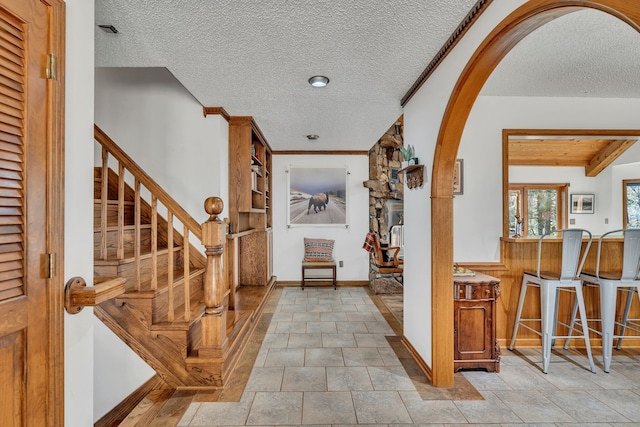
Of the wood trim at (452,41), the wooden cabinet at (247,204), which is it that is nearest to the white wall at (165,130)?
the wooden cabinet at (247,204)

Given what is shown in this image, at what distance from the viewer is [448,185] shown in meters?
2.19

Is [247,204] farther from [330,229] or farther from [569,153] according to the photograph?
[569,153]

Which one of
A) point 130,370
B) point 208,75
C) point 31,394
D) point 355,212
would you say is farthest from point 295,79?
point 355,212

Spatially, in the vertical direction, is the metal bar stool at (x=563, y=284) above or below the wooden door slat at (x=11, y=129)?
below

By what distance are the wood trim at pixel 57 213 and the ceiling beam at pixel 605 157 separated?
25.4 ft

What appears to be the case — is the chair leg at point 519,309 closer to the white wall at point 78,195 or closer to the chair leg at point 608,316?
the chair leg at point 608,316

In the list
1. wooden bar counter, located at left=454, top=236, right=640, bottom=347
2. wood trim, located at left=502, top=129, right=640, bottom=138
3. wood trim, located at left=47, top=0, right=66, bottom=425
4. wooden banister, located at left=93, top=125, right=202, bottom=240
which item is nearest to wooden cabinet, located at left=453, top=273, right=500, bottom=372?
wooden bar counter, located at left=454, top=236, right=640, bottom=347

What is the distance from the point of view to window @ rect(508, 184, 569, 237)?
658cm

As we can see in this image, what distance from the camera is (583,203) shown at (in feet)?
20.9

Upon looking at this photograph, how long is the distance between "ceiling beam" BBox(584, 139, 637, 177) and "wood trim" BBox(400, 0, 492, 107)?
551 cm

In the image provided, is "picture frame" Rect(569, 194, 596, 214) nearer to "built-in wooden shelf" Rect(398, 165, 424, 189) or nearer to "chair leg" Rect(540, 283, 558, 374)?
"chair leg" Rect(540, 283, 558, 374)

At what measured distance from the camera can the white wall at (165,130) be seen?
324cm

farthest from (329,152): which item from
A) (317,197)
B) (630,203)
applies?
(630,203)

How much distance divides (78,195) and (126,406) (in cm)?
209
